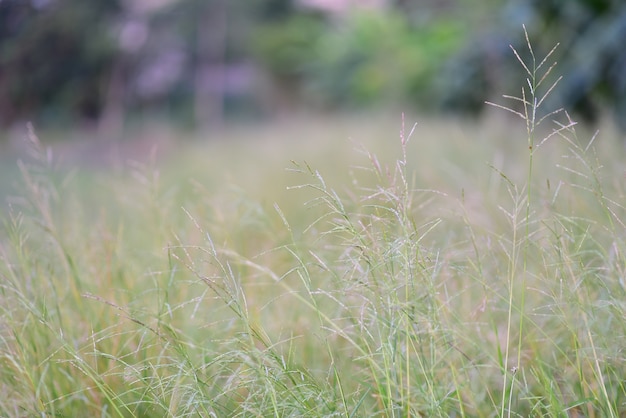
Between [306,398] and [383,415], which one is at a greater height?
[306,398]

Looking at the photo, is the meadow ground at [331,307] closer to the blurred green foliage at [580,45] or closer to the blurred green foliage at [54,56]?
the blurred green foliage at [580,45]

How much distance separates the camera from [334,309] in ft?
6.20

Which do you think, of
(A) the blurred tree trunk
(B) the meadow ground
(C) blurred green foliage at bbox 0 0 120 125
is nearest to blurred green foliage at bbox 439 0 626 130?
(B) the meadow ground

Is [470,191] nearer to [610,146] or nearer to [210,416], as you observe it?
[610,146]

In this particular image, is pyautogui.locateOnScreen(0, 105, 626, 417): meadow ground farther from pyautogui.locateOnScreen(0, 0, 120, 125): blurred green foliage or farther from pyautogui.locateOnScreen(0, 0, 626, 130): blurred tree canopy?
pyautogui.locateOnScreen(0, 0, 626, 130): blurred tree canopy

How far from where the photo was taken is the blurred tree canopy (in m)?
5.30

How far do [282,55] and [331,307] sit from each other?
628 inches

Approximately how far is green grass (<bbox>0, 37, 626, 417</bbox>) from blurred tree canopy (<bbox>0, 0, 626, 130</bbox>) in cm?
238

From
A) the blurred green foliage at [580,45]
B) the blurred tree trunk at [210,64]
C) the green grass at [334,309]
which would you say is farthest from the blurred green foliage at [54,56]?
the blurred tree trunk at [210,64]

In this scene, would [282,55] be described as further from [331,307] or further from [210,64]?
[331,307]

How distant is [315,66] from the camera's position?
16.8 meters

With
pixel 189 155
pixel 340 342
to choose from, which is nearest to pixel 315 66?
pixel 189 155

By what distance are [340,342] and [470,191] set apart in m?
1.73

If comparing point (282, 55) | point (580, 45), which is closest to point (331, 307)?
point (580, 45)
